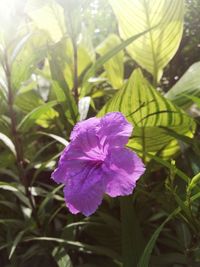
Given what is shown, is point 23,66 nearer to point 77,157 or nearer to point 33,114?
point 33,114

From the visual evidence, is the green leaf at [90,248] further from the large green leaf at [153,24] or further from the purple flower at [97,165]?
the large green leaf at [153,24]

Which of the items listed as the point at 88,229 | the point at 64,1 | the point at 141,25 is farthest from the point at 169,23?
the point at 88,229

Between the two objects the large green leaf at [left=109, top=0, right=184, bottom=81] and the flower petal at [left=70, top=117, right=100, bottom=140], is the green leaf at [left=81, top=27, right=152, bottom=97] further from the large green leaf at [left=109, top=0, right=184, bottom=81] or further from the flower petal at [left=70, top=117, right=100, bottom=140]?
the flower petal at [left=70, top=117, right=100, bottom=140]

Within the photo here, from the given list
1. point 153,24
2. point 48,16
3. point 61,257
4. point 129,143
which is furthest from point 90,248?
point 48,16

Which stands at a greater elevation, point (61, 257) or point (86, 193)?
point (86, 193)

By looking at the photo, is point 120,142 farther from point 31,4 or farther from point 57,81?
point 31,4
